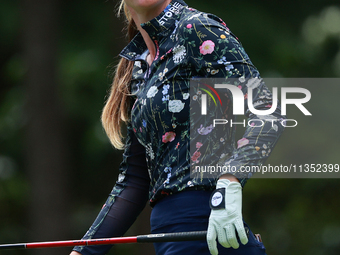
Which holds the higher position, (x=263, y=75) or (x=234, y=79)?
(x=263, y=75)

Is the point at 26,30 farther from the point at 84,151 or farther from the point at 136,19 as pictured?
the point at 136,19

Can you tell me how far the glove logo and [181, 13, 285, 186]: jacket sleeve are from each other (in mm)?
73

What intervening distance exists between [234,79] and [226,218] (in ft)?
1.52

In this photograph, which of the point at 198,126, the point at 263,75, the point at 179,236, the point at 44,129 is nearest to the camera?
the point at 179,236

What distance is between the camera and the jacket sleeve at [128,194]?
222cm

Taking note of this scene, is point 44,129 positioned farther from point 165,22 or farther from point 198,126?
point 198,126

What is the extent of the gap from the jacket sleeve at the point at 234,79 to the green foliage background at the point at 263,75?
393cm

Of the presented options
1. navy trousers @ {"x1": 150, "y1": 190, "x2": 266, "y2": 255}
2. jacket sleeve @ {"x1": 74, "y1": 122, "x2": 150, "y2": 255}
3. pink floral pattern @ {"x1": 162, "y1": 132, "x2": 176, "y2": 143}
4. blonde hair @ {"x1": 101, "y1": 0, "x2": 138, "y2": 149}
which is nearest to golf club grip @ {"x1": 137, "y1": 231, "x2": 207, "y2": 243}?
navy trousers @ {"x1": 150, "y1": 190, "x2": 266, "y2": 255}

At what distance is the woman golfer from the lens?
1.61 metres

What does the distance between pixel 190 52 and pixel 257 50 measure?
4721 millimetres

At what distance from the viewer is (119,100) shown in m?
2.35

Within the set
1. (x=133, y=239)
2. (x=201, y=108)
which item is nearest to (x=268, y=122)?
(x=201, y=108)

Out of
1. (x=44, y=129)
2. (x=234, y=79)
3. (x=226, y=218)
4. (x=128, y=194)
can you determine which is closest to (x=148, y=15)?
(x=234, y=79)

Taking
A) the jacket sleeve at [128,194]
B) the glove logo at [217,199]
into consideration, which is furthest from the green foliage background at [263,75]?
the glove logo at [217,199]
